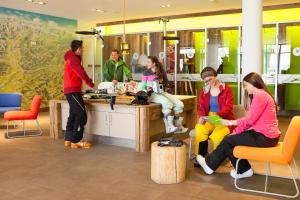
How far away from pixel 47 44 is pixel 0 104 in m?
3.43

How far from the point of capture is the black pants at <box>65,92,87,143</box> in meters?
5.49

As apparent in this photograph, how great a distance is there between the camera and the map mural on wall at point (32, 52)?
930 cm

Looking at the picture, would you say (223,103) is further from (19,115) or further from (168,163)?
(19,115)

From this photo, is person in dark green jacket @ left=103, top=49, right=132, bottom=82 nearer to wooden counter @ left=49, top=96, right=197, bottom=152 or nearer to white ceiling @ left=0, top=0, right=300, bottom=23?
wooden counter @ left=49, top=96, right=197, bottom=152

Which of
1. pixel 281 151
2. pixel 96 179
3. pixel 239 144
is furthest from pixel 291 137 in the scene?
pixel 96 179

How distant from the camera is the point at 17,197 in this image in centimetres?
348

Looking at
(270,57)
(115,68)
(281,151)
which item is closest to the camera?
(281,151)

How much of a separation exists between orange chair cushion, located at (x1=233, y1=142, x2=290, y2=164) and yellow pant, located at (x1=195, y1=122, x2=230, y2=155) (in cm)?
80

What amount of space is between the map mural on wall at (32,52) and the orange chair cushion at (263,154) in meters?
7.57

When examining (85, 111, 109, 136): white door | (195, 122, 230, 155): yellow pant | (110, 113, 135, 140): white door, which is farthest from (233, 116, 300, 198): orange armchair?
(85, 111, 109, 136): white door

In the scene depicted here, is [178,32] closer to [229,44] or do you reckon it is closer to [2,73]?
[229,44]

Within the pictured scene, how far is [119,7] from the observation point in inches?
360

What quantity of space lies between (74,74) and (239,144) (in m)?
2.96

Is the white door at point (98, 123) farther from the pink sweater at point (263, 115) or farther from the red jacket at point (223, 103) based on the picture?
the pink sweater at point (263, 115)
